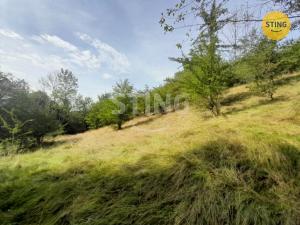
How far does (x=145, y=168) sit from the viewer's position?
2.49m

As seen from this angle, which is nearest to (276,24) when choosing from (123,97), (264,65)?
(264,65)

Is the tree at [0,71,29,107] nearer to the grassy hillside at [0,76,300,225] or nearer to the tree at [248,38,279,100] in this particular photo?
the grassy hillside at [0,76,300,225]

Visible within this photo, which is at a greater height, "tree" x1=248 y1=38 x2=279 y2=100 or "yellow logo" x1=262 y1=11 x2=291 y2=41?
"tree" x1=248 y1=38 x2=279 y2=100

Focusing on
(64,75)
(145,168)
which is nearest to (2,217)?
(145,168)

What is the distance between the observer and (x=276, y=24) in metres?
2.53

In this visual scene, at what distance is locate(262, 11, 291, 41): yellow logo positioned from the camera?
2355 mm

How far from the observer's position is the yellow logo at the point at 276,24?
2.36m

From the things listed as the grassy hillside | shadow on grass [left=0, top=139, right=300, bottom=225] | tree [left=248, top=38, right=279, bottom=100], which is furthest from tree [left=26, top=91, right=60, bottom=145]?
tree [left=248, top=38, right=279, bottom=100]

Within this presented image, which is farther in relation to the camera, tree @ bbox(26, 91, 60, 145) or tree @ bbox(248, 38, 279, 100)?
tree @ bbox(26, 91, 60, 145)

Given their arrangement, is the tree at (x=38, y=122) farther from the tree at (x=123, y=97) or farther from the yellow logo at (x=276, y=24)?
the yellow logo at (x=276, y=24)

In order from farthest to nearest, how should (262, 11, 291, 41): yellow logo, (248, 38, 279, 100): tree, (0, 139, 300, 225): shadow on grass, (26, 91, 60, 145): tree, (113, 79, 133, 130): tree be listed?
(113, 79, 133, 130): tree → (26, 91, 60, 145): tree → (248, 38, 279, 100): tree → (262, 11, 291, 41): yellow logo → (0, 139, 300, 225): shadow on grass

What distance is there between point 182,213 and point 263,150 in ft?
4.57

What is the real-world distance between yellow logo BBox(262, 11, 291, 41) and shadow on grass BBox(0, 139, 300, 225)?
165 centimetres

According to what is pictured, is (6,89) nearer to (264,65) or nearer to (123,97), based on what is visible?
(123,97)
